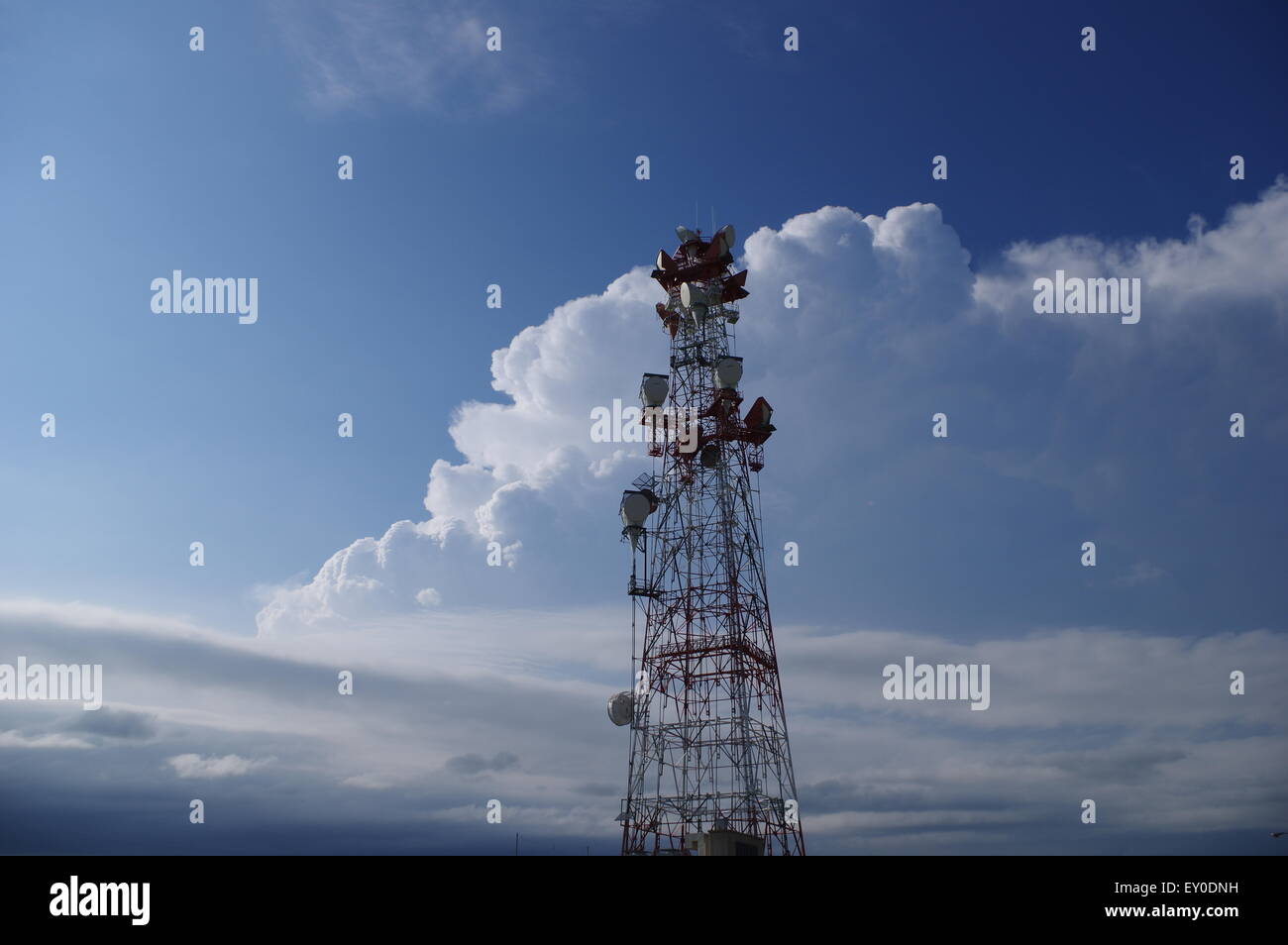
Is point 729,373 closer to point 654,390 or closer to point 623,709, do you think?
point 654,390

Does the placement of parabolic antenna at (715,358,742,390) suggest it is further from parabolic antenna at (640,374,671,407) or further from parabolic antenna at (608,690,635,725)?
parabolic antenna at (608,690,635,725)

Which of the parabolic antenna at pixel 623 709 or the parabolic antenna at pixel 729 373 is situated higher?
the parabolic antenna at pixel 729 373

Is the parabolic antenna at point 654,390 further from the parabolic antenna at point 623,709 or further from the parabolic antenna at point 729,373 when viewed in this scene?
the parabolic antenna at point 623,709

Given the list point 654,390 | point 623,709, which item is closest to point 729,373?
point 654,390

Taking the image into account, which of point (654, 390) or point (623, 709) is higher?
point (654, 390)

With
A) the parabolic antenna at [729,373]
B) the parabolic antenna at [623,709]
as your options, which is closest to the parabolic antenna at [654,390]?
the parabolic antenna at [729,373]

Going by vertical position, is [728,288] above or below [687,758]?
above

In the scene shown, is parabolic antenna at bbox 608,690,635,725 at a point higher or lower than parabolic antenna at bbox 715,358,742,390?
lower

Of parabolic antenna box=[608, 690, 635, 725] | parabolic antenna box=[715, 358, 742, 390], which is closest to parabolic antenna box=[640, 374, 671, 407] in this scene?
parabolic antenna box=[715, 358, 742, 390]
